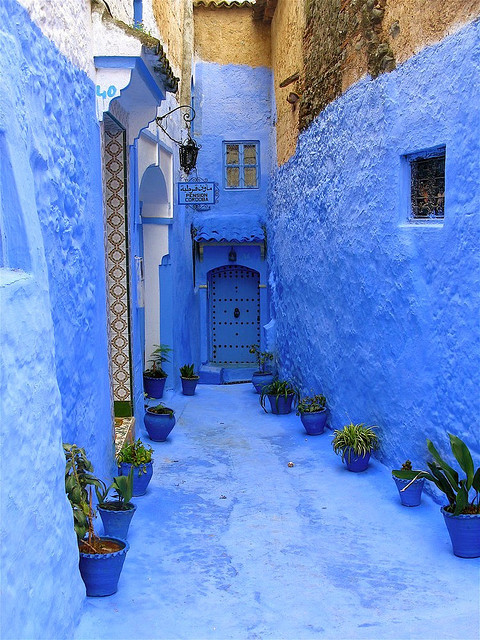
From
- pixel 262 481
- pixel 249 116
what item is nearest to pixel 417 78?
pixel 262 481

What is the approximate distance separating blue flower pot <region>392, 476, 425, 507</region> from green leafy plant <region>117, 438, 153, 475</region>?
2302 millimetres

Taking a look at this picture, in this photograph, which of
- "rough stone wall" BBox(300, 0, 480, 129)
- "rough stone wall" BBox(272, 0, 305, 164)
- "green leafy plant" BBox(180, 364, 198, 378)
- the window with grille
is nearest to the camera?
"rough stone wall" BBox(300, 0, 480, 129)

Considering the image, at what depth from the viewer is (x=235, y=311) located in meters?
15.3

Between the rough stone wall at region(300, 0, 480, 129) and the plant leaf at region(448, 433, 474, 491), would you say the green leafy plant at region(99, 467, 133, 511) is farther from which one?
the rough stone wall at region(300, 0, 480, 129)

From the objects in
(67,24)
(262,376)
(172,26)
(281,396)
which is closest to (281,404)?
(281,396)

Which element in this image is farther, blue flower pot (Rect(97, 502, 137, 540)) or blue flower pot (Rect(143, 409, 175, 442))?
blue flower pot (Rect(143, 409, 175, 442))

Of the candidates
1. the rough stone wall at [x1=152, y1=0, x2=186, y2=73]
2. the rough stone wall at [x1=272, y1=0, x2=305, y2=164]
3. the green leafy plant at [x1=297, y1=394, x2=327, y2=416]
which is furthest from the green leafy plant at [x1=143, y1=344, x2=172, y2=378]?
the rough stone wall at [x1=152, y1=0, x2=186, y2=73]

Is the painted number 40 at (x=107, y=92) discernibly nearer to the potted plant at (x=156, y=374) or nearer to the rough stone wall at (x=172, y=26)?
the rough stone wall at (x=172, y=26)

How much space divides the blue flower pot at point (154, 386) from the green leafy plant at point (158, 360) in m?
0.11

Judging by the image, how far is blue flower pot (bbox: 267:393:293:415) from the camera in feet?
36.4

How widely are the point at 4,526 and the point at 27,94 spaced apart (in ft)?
8.66

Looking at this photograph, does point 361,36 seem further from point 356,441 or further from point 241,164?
point 241,164

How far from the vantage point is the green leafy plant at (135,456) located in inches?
280

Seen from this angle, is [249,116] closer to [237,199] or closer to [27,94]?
[237,199]
